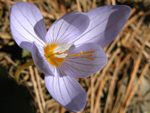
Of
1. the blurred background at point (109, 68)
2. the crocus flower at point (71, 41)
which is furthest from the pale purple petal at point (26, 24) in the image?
the blurred background at point (109, 68)

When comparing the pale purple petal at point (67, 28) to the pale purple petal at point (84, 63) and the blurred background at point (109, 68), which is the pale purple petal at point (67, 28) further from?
the blurred background at point (109, 68)

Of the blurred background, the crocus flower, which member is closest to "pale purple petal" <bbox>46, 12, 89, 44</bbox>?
the crocus flower

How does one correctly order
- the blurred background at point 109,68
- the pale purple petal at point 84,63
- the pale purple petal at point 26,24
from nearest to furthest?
1. the pale purple petal at point 26,24
2. the pale purple petal at point 84,63
3. the blurred background at point 109,68

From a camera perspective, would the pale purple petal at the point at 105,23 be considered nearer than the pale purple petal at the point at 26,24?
No

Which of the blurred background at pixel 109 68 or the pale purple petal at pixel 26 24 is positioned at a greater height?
the pale purple petal at pixel 26 24

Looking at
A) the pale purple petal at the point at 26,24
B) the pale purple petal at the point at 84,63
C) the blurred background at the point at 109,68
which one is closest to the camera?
the pale purple petal at the point at 26,24

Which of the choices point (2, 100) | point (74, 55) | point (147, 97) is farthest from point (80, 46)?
point (147, 97)

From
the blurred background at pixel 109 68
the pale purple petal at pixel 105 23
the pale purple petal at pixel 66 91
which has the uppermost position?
the pale purple petal at pixel 105 23

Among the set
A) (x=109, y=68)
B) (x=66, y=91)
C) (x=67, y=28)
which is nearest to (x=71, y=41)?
(x=67, y=28)
